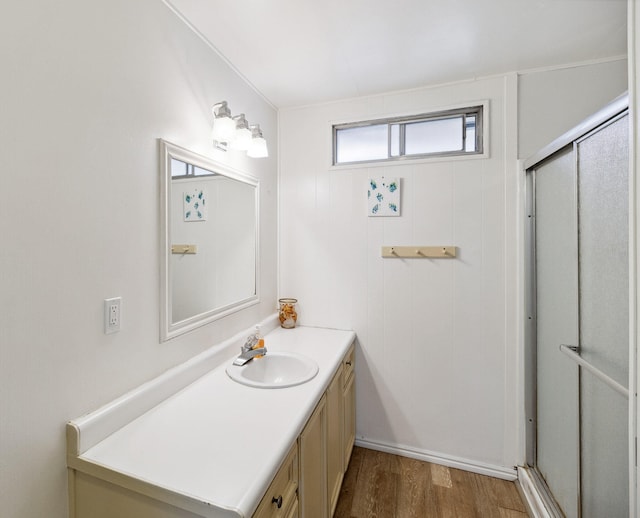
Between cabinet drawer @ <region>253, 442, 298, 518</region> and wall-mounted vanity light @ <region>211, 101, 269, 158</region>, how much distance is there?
1374mm

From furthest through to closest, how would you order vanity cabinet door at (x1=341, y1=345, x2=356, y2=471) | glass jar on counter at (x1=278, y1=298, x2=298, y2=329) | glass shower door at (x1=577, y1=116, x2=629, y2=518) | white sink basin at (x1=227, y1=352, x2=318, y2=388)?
glass jar on counter at (x1=278, y1=298, x2=298, y2=329) < vanity cabinet door at (x1=341, y1=345, x2=356, y2=471) < white sink basin at (x1=227, y1=352, x2=318, y2=388) < glass shower door at (x1=577, y1=116, x2=629, y2=518)

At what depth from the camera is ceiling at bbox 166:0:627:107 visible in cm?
131

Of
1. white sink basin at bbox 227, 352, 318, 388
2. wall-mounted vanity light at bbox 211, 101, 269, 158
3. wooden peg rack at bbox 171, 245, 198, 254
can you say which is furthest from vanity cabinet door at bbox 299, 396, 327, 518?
wall-mounted vanity light at bbox 211, 101, 269, 158

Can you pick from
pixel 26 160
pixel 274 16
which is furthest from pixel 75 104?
pixel 274 16

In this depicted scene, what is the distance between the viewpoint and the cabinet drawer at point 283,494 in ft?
2.83

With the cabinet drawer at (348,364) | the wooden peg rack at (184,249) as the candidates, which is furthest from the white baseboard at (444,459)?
the wooden peg rack at (184,249)

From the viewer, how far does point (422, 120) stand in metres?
2.04

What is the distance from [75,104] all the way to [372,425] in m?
2.29

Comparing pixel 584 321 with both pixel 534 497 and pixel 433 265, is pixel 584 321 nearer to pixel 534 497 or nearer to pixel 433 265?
pixel 433 265

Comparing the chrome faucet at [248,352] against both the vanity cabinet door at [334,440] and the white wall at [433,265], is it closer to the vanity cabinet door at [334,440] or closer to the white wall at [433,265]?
the vanity cabinet door at [334,440]

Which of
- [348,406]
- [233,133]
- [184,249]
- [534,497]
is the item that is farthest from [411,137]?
[534,497]

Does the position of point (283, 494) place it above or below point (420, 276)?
below

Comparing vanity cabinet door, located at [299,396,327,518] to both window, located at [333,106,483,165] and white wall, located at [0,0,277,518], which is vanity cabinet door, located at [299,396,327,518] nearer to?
white wall, located at [0,0,277,518]

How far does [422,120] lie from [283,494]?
2123mm
